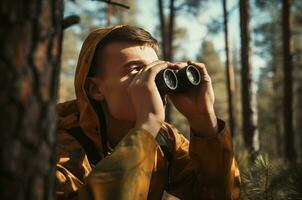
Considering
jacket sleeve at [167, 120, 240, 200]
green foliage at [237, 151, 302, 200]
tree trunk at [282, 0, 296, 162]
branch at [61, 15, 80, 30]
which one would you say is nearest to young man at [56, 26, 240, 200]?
jacket sleeve at [167, 120, 240, 200]

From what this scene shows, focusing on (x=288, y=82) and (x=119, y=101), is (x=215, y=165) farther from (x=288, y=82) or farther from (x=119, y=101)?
(x=288, y=82)

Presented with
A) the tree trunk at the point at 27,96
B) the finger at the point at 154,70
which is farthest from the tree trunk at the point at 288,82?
the tree trunk at the point at 27,96

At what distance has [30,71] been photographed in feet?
3.13

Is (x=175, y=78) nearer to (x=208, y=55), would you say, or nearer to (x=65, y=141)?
(x=65, y=141)

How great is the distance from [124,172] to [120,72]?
2.44ft

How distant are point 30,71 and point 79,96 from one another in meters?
1.25

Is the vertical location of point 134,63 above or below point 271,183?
above

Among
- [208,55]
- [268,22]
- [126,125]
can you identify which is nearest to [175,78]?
[126,125]

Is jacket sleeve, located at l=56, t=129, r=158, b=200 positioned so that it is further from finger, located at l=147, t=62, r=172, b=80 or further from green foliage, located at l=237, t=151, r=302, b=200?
green foliage, located at l=237, t=151, r=302, b=200

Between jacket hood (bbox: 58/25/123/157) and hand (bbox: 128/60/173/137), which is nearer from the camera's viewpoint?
hand (bbox: 128/60/173/137)

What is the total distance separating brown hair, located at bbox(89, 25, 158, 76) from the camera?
2197 millimetres

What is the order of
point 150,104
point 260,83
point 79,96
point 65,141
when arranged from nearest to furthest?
point 150,104, point 65,141, point 79,96, point 260,83

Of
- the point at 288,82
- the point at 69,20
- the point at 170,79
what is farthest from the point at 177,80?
the point at 288,82

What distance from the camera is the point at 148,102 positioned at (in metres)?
1.72
